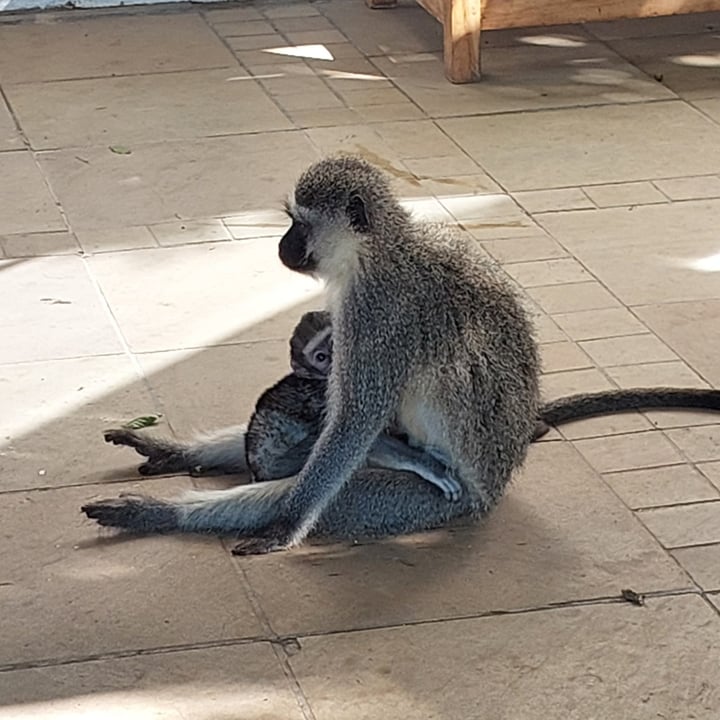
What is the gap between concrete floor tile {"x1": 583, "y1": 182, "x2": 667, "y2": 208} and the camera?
6.45 metres

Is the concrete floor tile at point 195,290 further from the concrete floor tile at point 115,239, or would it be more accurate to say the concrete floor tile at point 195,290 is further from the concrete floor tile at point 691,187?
the concrete floor tile at point 691,187

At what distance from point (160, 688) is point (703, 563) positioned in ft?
4.37

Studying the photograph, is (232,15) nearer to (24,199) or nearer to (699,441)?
(24,199)

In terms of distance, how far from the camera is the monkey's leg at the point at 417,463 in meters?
4.11

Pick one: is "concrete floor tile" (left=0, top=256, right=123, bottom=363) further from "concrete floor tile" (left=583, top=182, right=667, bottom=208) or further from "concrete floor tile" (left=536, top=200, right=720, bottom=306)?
"concrete floor tile" (left=583, top=182, right=667, bottom=208)

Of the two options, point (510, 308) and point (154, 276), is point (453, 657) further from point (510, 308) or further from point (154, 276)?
point (154, 276)

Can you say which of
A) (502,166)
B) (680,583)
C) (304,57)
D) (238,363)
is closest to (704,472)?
(680,583)

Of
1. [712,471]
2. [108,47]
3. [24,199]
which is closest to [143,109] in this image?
[108,47]

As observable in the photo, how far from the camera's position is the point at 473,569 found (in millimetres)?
4043

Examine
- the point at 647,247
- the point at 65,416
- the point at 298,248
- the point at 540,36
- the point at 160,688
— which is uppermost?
the point at 298,248

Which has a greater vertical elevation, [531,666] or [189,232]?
[531,666]

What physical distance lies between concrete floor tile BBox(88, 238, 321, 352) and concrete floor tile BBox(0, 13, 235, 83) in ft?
7.46

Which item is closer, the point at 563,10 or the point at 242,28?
the point at 563,10

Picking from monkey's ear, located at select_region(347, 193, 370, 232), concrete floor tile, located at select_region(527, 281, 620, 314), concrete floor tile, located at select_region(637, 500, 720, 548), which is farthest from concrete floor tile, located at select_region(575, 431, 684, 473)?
monkey's ear, located at select_region(347, 193, 370, 232)
